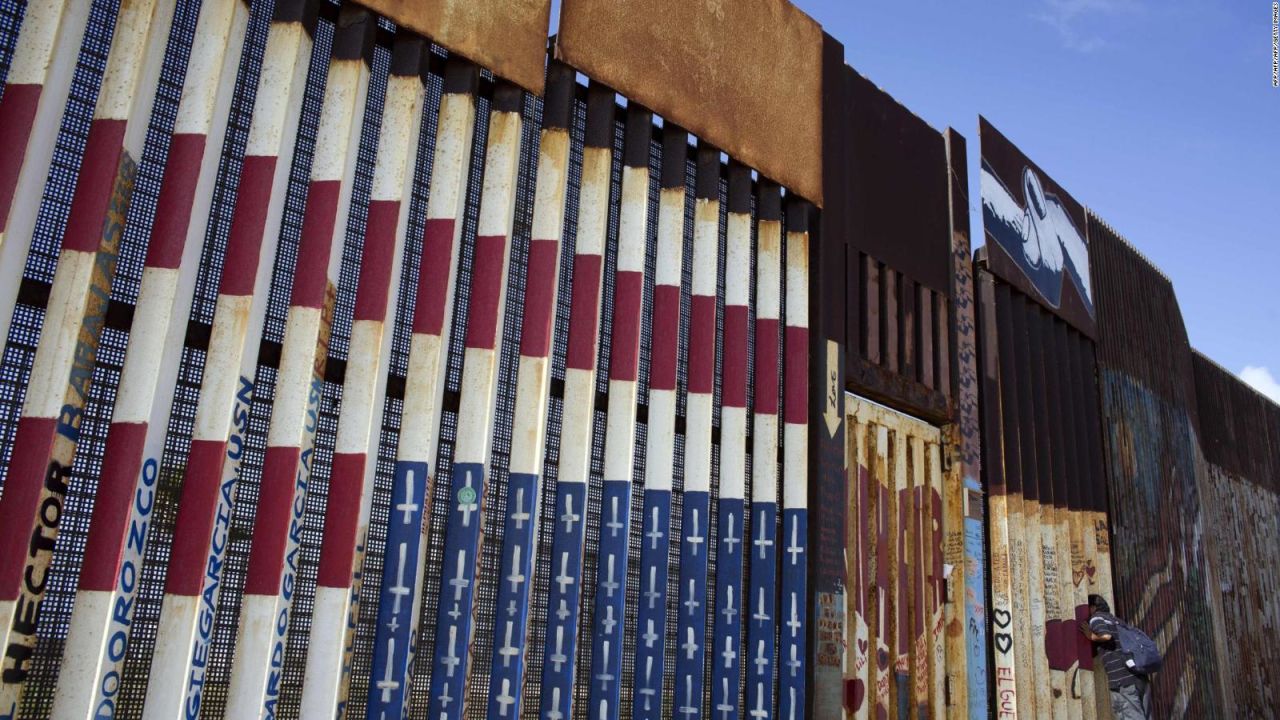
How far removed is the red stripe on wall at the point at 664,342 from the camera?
6.73 metres

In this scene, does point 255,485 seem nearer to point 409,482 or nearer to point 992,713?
point 409,482

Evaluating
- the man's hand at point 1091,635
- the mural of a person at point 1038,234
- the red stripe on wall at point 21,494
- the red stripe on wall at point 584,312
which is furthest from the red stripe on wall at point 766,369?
the man's hand at point 1091,635

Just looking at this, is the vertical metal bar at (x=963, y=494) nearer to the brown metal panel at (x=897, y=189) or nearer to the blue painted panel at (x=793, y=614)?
the brown metal panel at (x=897, y=189)

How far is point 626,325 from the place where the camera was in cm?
652

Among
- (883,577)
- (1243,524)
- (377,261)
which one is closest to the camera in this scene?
(377,261)

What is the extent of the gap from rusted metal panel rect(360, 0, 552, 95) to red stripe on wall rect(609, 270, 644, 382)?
1.35m

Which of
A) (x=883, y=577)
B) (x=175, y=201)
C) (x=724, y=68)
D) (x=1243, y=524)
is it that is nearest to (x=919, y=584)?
(x=883, y=577)

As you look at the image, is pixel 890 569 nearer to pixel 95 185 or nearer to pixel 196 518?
pixel 196 518

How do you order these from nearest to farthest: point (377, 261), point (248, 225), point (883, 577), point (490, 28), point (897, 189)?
point (248, 225), point (377, 261), point (490, 28), point (883, 577), point (897, 189)

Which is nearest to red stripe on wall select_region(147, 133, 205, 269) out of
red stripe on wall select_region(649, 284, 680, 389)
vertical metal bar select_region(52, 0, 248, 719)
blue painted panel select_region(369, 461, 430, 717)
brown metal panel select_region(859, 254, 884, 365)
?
vertical metal bar select_region(52, 0, 248, 719)

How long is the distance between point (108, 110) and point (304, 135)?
3.55 ft

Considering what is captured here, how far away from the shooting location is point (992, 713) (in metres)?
8.87

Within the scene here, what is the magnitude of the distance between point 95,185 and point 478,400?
219 centimetres

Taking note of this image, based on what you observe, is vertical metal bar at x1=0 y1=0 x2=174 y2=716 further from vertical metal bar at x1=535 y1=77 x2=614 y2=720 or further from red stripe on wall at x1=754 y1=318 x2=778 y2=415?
red stripe on wall at x1=754 y1=318 x2=778 y2=415
